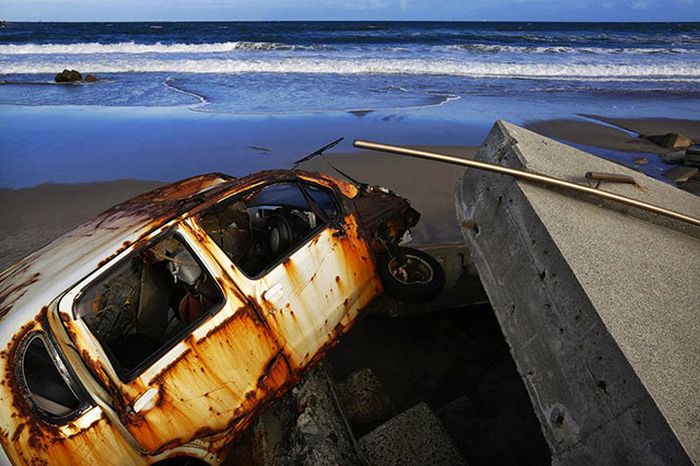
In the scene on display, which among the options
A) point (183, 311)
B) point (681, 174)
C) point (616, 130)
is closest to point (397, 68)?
point (616, 130)

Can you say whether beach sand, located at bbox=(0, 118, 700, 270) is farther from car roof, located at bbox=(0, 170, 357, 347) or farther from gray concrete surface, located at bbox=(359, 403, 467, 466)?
car roof, located at bbox=(0, 170, 357, 347)

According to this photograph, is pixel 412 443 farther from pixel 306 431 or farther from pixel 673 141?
pixel 673 141

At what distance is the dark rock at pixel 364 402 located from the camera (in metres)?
3.20

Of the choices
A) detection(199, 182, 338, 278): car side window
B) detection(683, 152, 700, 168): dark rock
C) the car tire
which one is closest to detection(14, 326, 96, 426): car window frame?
detection(199, 182, 338, 278): car side window

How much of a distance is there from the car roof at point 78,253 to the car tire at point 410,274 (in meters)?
1.35

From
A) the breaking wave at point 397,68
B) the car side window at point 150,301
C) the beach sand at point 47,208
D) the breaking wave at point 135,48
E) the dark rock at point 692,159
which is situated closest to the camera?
the car side window at point 150,301

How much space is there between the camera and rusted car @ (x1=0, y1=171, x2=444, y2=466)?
2129mm

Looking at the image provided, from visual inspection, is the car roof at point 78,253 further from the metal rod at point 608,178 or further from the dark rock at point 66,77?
the dark rock at point 66,77

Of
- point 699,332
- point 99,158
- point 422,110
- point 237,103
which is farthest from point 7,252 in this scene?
point 422,110

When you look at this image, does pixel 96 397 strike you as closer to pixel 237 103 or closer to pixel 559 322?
pixel 559 322

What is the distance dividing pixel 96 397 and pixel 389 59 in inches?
862

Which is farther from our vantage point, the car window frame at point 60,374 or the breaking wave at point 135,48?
the breaking wave at point 135,48

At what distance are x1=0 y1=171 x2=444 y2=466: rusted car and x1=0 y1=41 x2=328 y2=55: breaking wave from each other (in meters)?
25.5

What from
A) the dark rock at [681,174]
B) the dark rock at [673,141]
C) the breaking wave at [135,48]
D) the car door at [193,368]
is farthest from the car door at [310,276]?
the breaking wave at [135,48]
